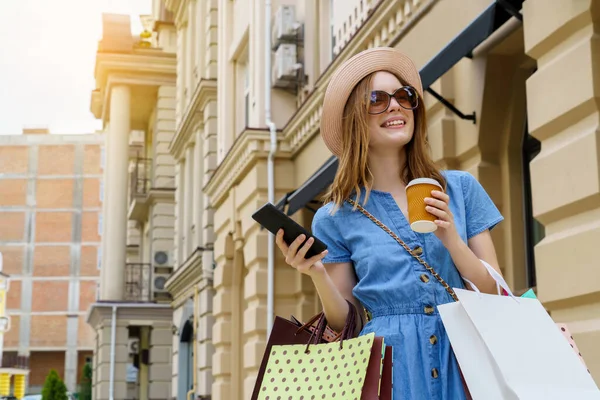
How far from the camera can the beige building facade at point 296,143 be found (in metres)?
5.93

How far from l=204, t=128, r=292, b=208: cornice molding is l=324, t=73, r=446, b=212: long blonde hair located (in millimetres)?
10991

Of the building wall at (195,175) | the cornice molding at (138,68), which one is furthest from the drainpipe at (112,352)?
the cornice molding at (138,68)

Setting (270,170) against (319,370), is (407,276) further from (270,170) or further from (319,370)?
(270,170)

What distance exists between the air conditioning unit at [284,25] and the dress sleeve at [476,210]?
10982mm

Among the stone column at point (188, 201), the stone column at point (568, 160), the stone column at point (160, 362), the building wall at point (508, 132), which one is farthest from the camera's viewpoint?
the stone column at point (160, 362)

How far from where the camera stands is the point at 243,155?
47.8 ft

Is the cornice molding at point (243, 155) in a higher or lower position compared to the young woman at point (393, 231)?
higher

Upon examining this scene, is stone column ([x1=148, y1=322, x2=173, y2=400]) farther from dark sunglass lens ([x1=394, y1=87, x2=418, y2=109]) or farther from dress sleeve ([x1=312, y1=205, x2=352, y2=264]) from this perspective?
dark sunglass lens ([x1=394, y1=87, x2=418, y2=109])

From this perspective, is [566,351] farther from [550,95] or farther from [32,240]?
[32,240]

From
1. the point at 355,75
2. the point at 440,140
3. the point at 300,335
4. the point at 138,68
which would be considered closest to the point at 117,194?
the point at 138,68

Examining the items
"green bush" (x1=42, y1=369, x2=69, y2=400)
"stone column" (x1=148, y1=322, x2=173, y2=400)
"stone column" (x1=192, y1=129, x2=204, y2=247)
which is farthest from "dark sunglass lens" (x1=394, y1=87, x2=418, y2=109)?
"green bush" (x1=42, y1=369, x2=69, y2=400)

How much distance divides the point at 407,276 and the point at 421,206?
271mm

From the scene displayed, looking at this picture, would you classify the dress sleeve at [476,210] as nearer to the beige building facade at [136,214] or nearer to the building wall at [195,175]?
the building wall at [195,175]

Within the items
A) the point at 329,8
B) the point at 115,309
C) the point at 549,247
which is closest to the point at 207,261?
the point at 329,8
